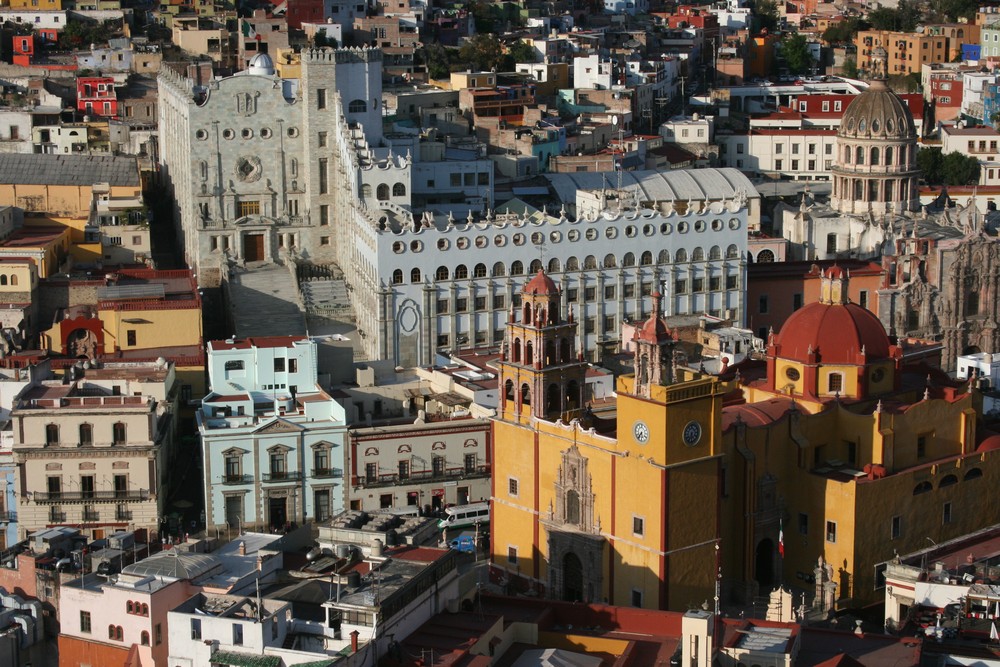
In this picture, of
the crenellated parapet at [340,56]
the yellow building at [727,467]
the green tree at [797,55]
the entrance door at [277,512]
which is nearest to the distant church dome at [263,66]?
the crenellated parapet at [340,56]

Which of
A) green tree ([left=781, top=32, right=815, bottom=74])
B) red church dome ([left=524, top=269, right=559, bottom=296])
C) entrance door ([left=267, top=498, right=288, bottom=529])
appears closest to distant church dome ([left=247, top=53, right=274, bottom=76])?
entrance door ([left=267, top=498, right=288, bottom=529])

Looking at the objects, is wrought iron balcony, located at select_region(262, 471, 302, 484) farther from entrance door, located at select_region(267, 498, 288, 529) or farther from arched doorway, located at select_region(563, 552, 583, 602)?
arched doorway, located at select_region(563, 552, 583, 602)

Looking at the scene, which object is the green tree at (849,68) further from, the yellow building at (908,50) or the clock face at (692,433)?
the clock face at (692,433)

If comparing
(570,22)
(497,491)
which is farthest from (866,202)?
(570,22)

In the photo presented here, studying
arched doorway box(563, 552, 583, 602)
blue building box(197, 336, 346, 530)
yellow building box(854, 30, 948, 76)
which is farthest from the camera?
yellow building box(854, 30, 948, 76)

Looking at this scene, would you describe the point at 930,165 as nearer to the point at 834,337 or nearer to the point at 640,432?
the point at 834,337
